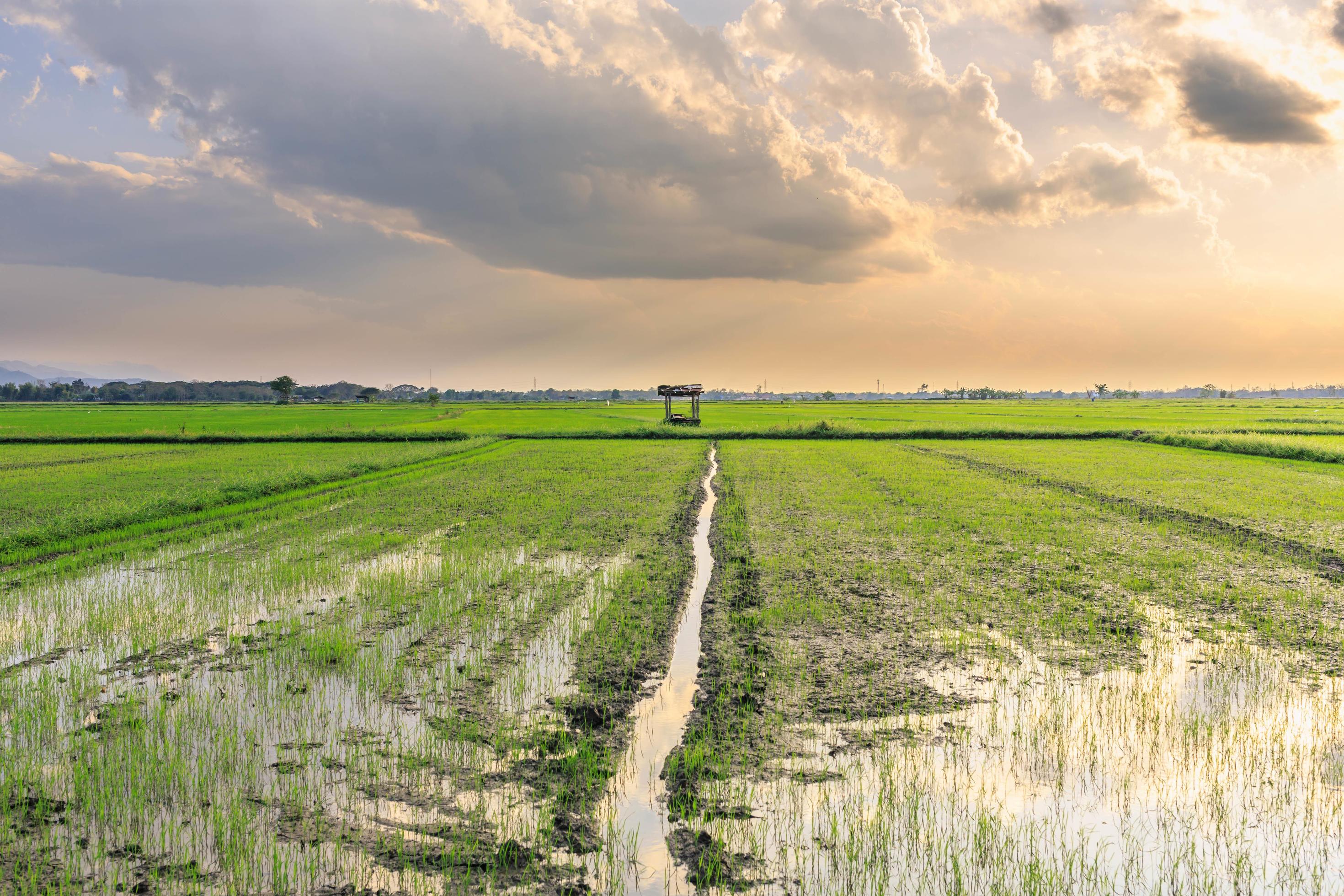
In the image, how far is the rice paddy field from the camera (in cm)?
378

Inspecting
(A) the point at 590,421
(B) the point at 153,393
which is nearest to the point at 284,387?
(B) the point at 153,393

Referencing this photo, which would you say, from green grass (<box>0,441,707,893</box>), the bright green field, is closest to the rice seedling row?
green grass (<box>0,441,707,893</box>)

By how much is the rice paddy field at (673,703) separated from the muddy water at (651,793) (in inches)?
0.9

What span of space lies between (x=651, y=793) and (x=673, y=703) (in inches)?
55.0

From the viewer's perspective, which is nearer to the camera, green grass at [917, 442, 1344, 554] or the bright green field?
green grass at [917, 442, 1344, 554]

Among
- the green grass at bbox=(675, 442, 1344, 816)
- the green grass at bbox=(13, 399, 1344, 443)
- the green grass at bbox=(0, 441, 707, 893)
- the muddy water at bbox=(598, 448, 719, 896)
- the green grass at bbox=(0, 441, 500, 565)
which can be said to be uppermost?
the green grass at bbox=(13, 399, 1344, 443)

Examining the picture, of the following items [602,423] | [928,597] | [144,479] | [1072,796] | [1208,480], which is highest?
[602,423]

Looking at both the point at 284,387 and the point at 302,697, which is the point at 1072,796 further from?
the point at 284,387

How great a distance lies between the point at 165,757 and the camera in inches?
187

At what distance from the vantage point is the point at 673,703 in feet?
18.9

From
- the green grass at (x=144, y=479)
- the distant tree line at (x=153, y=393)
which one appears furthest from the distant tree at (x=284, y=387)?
the green grass at (x=144, y=479)

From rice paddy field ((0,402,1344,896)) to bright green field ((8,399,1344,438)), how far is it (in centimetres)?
2877

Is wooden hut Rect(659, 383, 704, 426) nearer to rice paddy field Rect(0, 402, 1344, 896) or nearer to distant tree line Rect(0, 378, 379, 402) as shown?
rice paddy field Rect(0, 402, 1344, 896)

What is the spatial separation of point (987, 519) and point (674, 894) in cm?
1233
